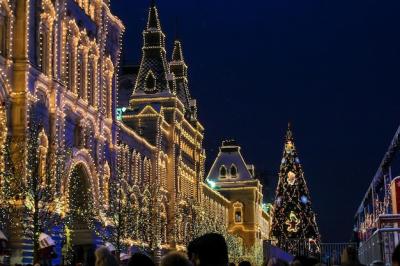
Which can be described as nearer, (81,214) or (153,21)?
(81,214)

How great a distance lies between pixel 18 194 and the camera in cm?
3219

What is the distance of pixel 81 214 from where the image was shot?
41031 mm

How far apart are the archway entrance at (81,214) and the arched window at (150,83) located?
27.5 metres

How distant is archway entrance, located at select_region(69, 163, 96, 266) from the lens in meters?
41.3

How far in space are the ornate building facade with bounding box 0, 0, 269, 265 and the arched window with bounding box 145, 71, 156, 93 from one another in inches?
3.4

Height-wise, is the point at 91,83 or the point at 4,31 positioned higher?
the point at 91,83

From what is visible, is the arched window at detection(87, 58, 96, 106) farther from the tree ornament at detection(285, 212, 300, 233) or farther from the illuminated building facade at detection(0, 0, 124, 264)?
the tree ornament at detection(285, 212, 300, 233)

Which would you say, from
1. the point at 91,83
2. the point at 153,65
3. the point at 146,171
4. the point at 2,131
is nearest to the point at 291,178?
the point at 153,65

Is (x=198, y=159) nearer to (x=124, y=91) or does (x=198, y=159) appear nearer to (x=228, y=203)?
(x=124, y=91)

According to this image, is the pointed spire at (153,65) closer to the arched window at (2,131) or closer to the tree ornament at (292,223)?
the tree ornament at (292,223)

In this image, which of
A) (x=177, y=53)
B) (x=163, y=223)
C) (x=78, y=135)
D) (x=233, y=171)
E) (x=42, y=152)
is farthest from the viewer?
(x=233, y=171)

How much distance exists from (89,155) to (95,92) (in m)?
4.10

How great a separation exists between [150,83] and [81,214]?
3000 centimetres

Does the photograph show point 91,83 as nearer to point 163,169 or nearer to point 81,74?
point 81,74
